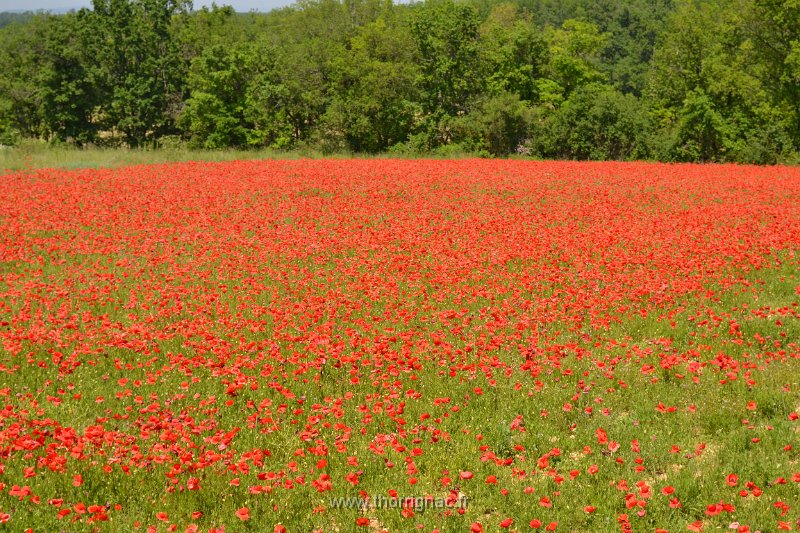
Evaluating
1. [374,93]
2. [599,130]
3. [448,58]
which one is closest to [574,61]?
[448,58]

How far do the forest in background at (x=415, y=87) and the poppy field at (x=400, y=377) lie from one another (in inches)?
1096

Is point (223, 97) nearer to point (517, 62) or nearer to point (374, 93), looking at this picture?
point (374, 93)

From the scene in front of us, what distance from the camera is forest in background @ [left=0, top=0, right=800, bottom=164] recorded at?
40.7m

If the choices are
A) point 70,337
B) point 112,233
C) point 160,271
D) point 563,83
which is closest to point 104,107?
point 563,83

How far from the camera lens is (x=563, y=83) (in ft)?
183

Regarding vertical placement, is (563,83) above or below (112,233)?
above

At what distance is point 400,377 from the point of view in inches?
295

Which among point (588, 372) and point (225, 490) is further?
point (588, 372)

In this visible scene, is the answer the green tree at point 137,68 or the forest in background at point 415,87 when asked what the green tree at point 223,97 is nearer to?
the forest in background at point 415,87

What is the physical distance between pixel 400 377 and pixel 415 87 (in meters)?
45.5

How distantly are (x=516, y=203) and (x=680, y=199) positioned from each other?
558cm

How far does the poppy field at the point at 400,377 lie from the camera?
5090 millimetres

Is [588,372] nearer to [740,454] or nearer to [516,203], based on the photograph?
[740,454]

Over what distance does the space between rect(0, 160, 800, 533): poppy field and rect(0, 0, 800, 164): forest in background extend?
27841 mm
